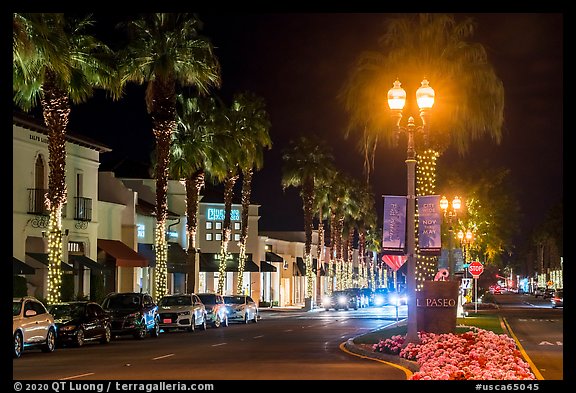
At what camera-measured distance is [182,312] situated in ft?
146

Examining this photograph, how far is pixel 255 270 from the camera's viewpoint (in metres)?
83.6

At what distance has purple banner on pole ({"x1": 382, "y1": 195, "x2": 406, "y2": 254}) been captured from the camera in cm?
2672

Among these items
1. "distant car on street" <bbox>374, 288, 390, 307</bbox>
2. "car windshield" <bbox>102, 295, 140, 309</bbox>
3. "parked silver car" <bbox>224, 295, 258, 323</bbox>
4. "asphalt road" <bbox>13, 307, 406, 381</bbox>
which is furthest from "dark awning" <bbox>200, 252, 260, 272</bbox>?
"asphalt road" <bbox>13, 307, 406, 381</bbox>

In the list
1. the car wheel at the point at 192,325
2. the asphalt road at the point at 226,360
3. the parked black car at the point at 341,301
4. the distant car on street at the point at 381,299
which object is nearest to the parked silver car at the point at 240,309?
the car wheel at the point at 192,325

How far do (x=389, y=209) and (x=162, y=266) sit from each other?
25036 millimetres

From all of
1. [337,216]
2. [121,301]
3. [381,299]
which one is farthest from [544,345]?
[337,216]

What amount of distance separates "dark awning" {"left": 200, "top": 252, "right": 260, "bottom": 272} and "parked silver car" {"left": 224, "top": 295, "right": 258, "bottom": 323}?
25.0 metres

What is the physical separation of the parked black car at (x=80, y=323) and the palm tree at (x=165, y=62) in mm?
14204

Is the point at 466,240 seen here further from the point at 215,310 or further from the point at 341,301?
the point at 215,310

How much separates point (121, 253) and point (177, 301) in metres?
11.0

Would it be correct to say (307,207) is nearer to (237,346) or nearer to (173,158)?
(173,158)

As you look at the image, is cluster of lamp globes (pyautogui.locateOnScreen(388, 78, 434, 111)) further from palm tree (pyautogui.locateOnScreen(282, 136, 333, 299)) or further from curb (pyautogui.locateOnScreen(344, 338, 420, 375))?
palm tree (pyautogui.locateOnScreen(282, 136, 333, 299))

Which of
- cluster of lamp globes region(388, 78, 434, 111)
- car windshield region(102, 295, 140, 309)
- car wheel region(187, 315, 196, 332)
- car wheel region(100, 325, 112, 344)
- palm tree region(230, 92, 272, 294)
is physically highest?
palm tree region(230, 92, 272, 294)

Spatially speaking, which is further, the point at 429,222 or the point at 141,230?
the point at 141,230
